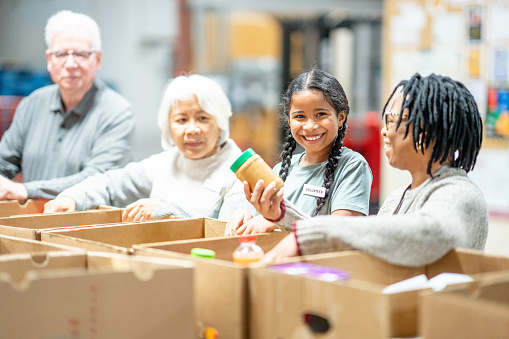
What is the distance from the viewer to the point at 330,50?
23.3 ft

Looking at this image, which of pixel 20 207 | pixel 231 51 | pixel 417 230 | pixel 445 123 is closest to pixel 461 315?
pixel 417 230

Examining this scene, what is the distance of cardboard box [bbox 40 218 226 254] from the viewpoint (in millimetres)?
1744

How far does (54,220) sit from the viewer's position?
2.09 m

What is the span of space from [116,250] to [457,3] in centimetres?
345

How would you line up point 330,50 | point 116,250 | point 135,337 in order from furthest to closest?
point 330,50
point 116,250
point 135,337

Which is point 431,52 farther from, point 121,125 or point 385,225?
point 385,225

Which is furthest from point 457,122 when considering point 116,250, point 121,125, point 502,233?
point 502,233

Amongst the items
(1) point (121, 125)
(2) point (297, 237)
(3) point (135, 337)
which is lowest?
(3) point (135, 337)

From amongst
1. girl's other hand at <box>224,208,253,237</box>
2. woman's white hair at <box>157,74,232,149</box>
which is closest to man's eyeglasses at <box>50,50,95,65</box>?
woman's white hair at <box>157,74,232,149</box>

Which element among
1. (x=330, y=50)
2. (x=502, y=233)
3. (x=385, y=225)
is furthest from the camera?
(x=330, y=50)

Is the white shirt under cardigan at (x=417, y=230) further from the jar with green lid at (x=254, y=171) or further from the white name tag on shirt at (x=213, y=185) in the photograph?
the white name tag on shirt at (x=213, y=185)

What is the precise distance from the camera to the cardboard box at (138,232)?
5.72ft

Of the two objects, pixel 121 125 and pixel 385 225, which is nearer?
pixel 385 225

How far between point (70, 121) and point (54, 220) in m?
0.82
